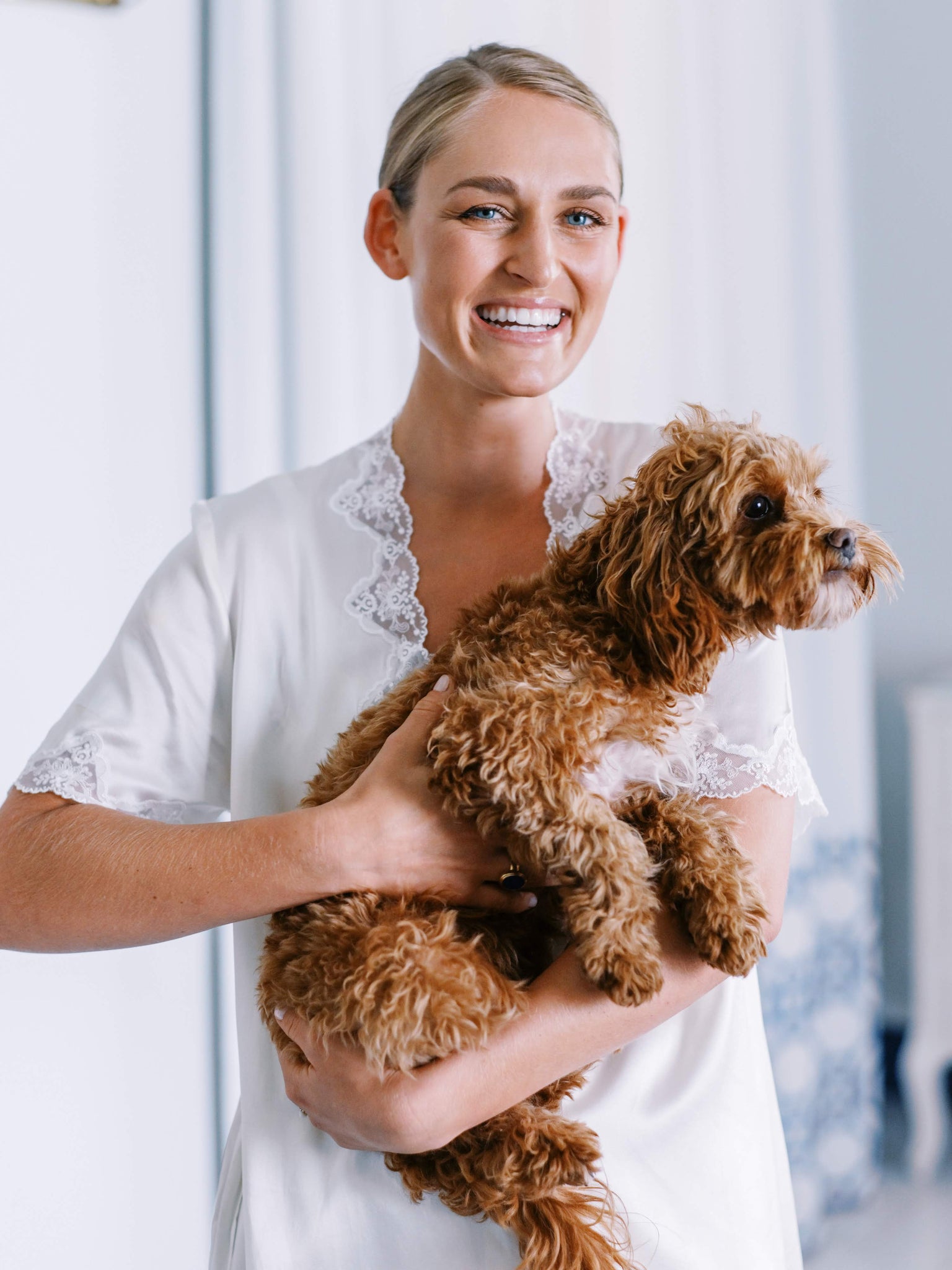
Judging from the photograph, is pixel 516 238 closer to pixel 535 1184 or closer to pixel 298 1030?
pixel 298 1030

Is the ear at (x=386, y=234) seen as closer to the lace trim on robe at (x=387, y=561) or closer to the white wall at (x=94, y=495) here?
the lace trim on robe at (x=387, y=561)

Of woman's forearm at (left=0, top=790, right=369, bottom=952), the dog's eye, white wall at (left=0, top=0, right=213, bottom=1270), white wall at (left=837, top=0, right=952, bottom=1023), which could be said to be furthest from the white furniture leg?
woman's forearm at (left=0, top=790, right=369, bottom=952)

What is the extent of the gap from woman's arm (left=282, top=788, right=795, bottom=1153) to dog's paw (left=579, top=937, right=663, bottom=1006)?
0.22 ft

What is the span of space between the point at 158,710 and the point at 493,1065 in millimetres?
655

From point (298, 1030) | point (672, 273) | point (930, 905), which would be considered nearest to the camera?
point (298, 1030)

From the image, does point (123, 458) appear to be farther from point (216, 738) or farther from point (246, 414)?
point (216, 738)

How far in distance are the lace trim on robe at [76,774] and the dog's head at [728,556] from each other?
69cm

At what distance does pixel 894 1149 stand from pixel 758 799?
286 cm

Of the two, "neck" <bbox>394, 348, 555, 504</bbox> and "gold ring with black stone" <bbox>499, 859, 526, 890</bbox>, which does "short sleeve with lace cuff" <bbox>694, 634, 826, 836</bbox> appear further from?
"neck" <bbox>394, 348, 555, 504</bbox>

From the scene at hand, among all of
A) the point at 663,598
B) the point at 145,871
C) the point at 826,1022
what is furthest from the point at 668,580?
the point at 826,1022

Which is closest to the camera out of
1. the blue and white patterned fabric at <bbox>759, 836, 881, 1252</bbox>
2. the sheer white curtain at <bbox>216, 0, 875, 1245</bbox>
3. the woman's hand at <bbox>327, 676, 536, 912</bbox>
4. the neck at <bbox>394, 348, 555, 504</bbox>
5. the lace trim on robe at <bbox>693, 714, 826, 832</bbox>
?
the woman's hand at <bbox>327, 676, 536, 912</bbox>

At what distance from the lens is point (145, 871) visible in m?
1.29

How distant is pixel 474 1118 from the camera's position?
1.15 meters

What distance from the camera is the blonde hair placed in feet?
4.70
